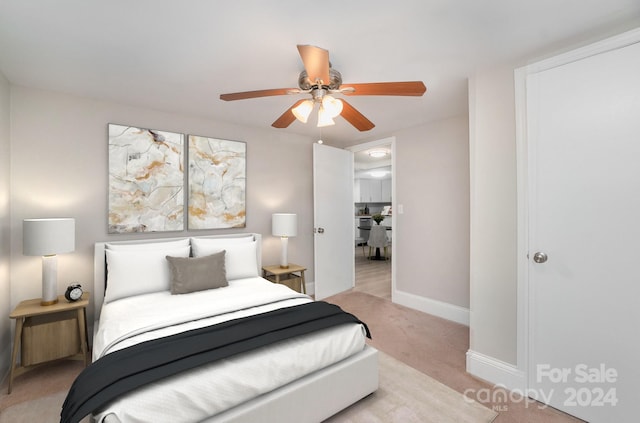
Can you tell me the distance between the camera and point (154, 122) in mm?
3035

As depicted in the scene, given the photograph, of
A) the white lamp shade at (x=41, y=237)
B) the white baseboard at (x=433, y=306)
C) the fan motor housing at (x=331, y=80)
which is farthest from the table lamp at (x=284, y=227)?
the white lamp shade at (x=41, y=237)

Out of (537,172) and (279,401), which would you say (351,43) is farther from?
(279,401)

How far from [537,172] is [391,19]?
4.62 feet

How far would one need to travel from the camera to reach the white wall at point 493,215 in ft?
6.74

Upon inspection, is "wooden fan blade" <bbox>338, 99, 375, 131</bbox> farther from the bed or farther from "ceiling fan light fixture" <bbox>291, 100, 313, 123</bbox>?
the bed

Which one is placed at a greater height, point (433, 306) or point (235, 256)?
point (235, 256)

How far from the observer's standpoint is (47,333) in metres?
2.19

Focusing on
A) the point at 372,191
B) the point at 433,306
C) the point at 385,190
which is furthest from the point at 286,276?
the point at 385,190

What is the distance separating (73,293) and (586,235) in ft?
12.5

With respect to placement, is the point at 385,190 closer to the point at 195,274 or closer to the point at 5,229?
the point at 195,274

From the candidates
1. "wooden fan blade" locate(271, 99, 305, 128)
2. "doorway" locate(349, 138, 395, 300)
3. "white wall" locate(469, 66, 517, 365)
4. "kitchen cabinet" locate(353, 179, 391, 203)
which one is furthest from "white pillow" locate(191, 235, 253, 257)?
"kitchen cabinet" locate(353, 179, 391, 203)

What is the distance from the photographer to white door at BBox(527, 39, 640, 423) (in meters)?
1.63

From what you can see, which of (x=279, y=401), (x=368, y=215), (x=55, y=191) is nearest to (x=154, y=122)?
(x=55, y=191)

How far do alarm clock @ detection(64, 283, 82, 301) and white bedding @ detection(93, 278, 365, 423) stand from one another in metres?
0.40
